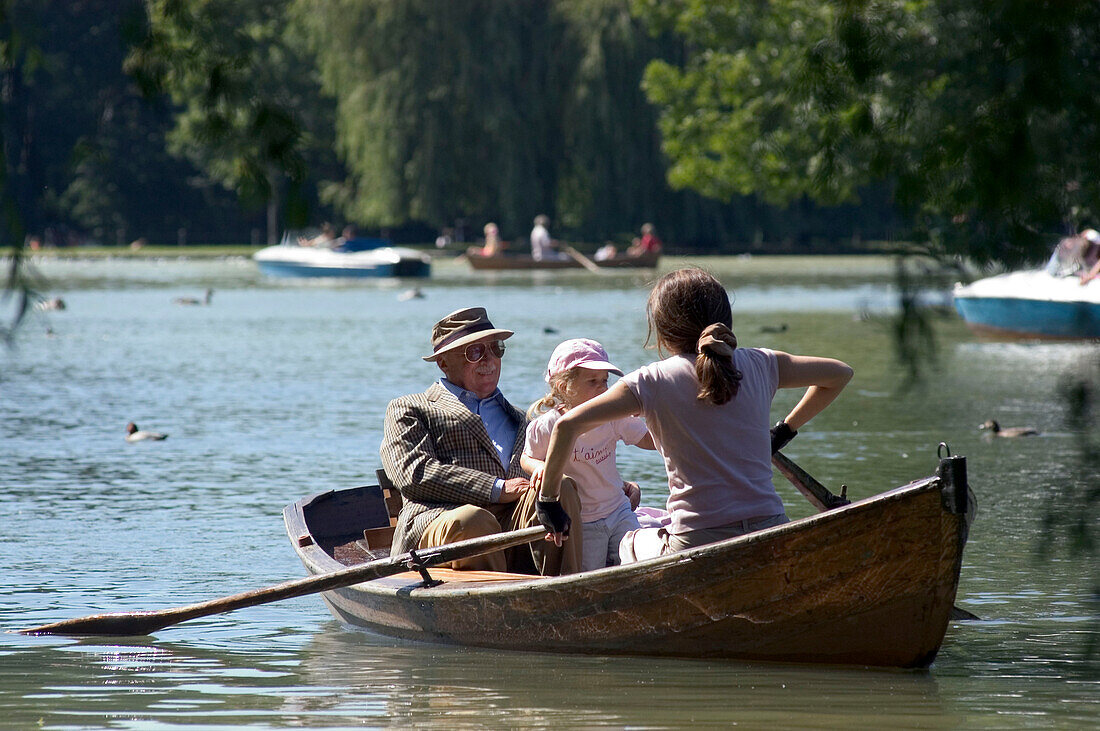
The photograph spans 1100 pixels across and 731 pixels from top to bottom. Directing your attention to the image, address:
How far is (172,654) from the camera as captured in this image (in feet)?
22.7

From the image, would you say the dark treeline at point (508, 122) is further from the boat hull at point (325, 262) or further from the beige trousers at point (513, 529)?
the beige trousers at point (513, 529)

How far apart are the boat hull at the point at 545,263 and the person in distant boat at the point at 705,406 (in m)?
37.5

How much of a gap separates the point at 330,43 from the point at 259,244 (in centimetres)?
2816

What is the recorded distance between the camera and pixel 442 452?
6719 millimetres

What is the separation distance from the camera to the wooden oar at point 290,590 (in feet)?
20.6

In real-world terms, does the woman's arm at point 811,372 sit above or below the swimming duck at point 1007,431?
above

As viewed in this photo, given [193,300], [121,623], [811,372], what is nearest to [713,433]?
[811,372]

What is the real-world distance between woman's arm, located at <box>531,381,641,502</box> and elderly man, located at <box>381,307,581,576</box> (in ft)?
3.51

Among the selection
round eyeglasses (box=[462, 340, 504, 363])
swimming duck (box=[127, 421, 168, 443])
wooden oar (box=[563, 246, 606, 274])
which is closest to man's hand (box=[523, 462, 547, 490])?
round eyeglasses (box=[462, 340, 504, 363])

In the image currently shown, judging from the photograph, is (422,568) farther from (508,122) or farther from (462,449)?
(508,122)

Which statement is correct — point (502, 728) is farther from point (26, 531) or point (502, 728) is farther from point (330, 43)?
point (330, 43)

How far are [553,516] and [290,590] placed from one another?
60.4 inches

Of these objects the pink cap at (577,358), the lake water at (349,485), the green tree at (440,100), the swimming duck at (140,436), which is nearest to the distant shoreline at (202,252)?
the green tree at (440,100)

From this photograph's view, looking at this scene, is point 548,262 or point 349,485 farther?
point 548,262
